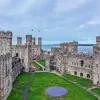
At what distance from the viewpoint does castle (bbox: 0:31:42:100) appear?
47.5 m

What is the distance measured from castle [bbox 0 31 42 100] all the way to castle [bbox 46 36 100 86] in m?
12.7

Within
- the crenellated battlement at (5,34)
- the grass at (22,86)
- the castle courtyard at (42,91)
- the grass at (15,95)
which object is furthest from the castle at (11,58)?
the grass at (22,86)

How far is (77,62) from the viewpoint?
3159 inches

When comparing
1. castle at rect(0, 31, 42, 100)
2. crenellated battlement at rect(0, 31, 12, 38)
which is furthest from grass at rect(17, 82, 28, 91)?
crenellated battlement at rect(0, 31, 12, 38)

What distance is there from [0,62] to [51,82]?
88.4ft

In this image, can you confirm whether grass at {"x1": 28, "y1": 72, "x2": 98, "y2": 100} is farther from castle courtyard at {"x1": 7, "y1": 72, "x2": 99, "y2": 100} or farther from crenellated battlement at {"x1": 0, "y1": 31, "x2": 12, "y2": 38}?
crenellated battlement at {"x1": 0, "y1": 31, "x2": 12, "y2": 38}

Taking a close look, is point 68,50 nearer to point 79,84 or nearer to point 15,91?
point 79,84

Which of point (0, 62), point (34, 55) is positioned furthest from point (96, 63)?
point (34, 55)

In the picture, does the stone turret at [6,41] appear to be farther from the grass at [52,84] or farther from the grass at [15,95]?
the grass at [52,84]

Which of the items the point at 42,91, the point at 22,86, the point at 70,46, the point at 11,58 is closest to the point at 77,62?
the point at 70,46

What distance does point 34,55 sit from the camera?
437 feet

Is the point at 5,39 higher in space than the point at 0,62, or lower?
higher

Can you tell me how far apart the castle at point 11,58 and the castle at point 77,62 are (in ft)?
41.8

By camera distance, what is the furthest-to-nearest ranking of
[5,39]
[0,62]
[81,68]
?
[81,68]
[5,39]
[0,62]
